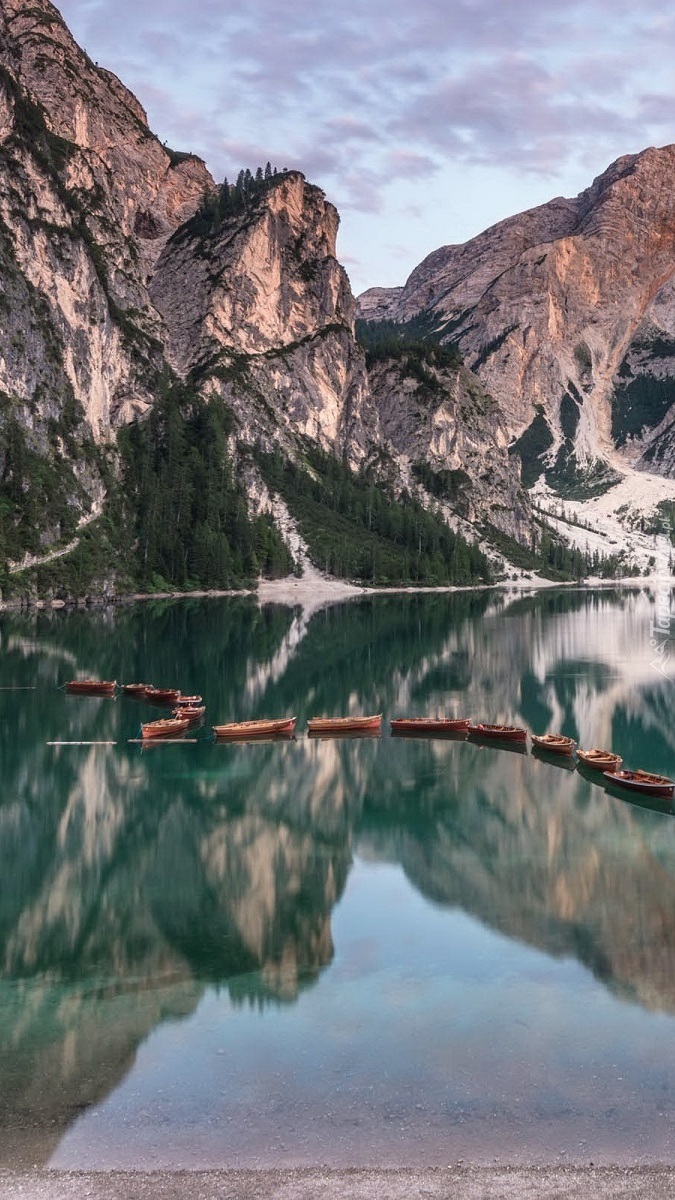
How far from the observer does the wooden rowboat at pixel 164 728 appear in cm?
5797

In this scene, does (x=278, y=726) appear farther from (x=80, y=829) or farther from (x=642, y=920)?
(x=642, y=920)

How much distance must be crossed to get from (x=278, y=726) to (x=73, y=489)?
414ft

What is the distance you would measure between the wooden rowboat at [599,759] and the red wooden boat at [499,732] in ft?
19.5

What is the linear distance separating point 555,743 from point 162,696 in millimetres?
27395

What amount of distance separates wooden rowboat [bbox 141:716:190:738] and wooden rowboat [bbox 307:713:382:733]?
7.38m

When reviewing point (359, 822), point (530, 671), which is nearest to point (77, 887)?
point (359, 822)

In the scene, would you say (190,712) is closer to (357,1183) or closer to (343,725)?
(343,725)

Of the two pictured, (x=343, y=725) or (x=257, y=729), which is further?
(x=343, y=725)

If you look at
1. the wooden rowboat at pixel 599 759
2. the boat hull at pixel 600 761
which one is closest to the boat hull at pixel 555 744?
the wooden rowboat at pixel 599 759

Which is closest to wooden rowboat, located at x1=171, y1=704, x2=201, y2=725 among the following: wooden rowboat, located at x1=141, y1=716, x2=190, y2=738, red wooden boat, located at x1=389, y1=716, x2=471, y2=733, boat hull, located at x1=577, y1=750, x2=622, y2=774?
wooden rowboat, located at x1=141, y1=716, x2=190, y2=738

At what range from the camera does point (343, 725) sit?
60281mm

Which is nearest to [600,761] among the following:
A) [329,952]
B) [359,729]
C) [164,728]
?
[359,729]

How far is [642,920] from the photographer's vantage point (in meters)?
29.6

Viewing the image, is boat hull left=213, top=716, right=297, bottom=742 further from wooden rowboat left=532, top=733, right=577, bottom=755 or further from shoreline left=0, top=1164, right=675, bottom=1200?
shoreline left=0, top=1164, right=675, bottom=1200
